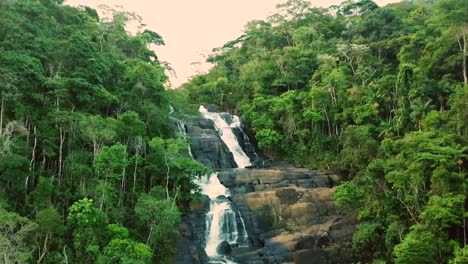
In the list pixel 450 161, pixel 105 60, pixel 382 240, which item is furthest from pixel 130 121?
pixel 450 161

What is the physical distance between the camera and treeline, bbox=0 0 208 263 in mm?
19297

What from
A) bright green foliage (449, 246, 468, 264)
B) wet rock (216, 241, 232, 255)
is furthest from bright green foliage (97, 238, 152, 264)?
Result: bright green foliage (449, 246, 468, 264)

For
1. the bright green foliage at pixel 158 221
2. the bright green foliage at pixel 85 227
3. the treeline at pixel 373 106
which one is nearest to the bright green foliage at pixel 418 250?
the treeline at pixel 373 106

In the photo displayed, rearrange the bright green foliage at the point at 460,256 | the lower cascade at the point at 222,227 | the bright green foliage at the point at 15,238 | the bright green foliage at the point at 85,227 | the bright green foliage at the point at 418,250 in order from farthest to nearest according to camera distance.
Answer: the lower cascade at the point at 222,227
the bright green foliage at the point at 418,250
the bright green foliage at the point at 85,227
the bright green foliage at the point at 460,256
the bright green foliage at the point at 15,238

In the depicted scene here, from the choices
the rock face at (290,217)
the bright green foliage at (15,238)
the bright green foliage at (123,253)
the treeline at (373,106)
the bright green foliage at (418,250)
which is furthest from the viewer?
the rock face at (290,217)

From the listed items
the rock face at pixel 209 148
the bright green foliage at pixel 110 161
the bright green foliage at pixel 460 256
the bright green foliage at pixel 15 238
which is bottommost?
the bright green foliage at pixel 460 256

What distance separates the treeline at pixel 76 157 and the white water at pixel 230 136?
33.8 feet

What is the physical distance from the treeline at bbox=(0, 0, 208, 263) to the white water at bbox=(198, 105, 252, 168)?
10294mm

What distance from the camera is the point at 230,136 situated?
3969 cm

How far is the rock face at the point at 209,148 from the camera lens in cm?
3472

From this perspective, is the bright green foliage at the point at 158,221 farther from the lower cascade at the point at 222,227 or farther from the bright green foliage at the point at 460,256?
the bright green foliage at the point at 460,256

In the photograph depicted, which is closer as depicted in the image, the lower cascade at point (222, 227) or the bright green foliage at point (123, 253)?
the bright green foliage at point (123, 253)

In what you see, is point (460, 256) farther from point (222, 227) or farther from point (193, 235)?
point (193, 235)

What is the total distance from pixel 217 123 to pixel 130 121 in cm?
1695
